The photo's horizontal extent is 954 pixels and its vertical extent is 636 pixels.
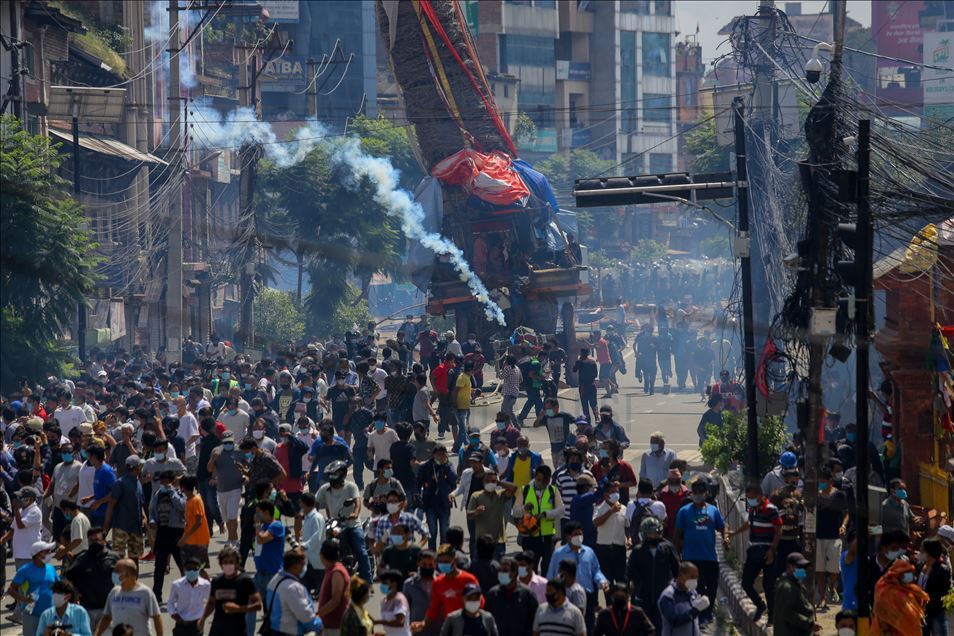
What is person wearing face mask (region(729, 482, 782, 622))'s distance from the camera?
15.5 meters

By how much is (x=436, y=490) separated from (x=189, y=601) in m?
4.88

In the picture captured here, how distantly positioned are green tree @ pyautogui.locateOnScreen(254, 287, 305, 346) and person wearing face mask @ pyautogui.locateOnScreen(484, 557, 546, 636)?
1554 inches

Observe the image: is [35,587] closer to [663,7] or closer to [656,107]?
[656,107]

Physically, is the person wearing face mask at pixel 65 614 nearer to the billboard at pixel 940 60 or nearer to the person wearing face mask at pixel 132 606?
the person wearing face mask at pixel 132 606

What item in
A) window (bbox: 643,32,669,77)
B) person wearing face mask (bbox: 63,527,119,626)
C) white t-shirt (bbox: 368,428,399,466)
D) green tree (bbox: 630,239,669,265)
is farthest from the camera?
window (bbox: 643,32,669,77)

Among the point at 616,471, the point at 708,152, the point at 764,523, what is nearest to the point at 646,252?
the point at 708,152

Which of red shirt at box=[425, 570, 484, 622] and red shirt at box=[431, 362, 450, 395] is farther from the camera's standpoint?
red shirt at box=[431, 362, 450, 395]

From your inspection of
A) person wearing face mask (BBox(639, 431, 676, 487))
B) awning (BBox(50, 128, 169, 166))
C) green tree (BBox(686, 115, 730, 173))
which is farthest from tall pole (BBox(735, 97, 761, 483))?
green tree (BBox(686, 115, 730, 173))

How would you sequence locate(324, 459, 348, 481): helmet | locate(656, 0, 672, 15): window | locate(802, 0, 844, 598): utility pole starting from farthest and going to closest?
locate(656, 0, 672, 15): window, locate(802, 0, 844, 598): utility pole, locate(324, 459, 348, 481): helmet

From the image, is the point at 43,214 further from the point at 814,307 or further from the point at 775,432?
the point at 814,307

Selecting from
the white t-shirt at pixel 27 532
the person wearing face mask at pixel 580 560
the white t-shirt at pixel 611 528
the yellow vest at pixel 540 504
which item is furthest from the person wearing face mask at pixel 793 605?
the white t-shirt at pixel 27 532

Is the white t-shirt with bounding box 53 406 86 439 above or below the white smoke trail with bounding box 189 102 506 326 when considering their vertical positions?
below

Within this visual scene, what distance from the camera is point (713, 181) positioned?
74.3 feet

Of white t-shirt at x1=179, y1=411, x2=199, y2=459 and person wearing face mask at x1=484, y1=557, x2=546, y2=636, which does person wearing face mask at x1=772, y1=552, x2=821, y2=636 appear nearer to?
person wearing face mask at x1=484, y1=557, x2=546, y2=636
